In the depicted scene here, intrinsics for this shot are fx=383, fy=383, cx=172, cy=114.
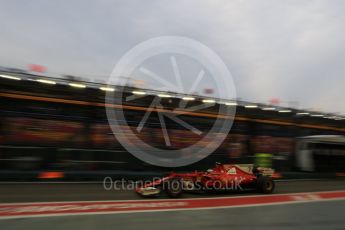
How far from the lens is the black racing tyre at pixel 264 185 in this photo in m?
12.6

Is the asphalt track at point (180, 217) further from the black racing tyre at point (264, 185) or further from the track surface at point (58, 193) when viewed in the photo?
the black racing tyre at point (264, 185)

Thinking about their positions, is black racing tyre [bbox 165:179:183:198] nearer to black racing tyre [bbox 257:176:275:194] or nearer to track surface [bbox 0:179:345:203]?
track surface [bbox 0:179:345:203]

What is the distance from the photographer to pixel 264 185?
41.5 feet

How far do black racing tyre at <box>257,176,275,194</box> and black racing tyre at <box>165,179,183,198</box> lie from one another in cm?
296

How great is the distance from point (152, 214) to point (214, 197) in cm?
371

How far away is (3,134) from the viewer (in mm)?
13375

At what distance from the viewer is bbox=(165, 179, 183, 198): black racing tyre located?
11039 millimetres

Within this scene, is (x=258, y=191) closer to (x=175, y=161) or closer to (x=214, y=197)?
(x=214, y=197)

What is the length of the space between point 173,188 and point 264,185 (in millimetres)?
3405

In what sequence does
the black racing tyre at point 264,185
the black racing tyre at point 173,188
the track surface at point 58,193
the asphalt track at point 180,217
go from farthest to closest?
the black racing tyre at point 264,185 → the black racing tyre at point 173,188 → the track surface at point 58,193 → the asphalt track at point 180,217

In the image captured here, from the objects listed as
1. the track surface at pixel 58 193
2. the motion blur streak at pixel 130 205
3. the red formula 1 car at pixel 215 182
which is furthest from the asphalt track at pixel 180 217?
the motion blur streak at pixel 130 205

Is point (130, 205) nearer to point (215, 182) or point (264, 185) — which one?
point (215, 182)

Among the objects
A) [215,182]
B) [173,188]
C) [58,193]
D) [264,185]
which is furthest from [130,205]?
[264,185]

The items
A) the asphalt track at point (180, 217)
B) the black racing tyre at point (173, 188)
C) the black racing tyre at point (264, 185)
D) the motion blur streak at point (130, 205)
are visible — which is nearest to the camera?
the asphalt track at point (180, 217)
